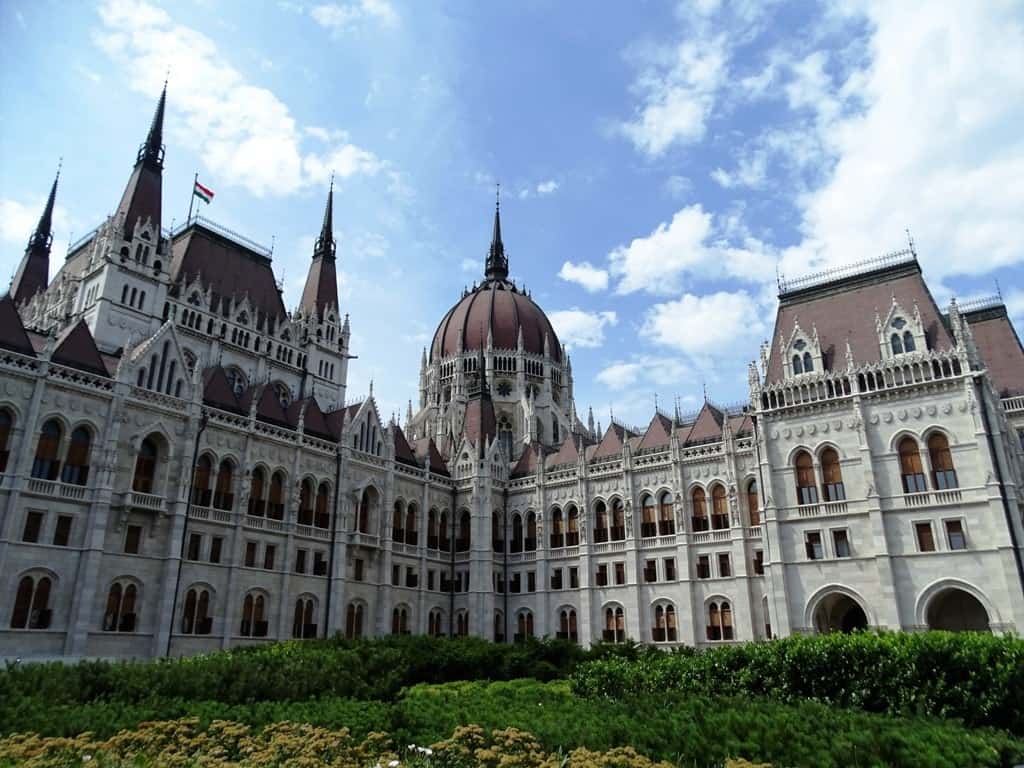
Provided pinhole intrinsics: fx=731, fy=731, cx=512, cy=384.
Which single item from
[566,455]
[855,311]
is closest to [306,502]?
[566,455]

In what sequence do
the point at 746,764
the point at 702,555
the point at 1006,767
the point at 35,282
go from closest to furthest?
the point at 746,764, the point at 1006,767, the point at 702,555, the point at 35,282

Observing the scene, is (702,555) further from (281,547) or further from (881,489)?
(281,547)

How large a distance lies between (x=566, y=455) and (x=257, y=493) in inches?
878

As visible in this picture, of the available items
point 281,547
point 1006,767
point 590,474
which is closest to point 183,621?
point 281,547

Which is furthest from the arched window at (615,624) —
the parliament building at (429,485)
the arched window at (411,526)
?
the arched window at (411,526)

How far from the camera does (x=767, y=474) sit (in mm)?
39688

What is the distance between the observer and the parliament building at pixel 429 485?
33219 millimetres

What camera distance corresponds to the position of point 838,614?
38094 mm

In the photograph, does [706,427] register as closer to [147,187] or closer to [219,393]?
[219,393]

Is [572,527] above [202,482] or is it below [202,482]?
below

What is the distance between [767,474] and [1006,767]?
1092 inches

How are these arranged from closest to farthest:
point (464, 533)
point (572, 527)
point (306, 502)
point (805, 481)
A: point (805, 481) → point (306, 502) → point (572, 527) → point (464, 533)

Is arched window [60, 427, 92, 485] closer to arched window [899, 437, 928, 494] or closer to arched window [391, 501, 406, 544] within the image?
arched window [391, 501, 406, 544]

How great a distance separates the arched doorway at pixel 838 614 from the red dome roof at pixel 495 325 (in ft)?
142
